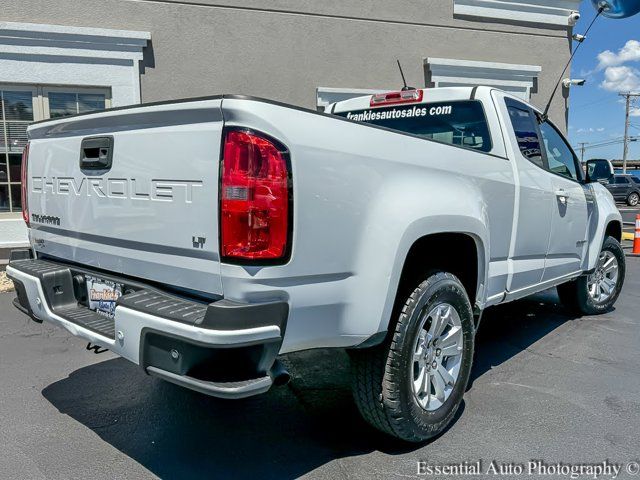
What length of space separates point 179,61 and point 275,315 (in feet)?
23.7

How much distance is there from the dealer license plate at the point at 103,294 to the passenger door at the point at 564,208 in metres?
3.17

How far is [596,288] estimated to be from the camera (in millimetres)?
5633

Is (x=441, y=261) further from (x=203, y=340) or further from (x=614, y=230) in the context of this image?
(x=614, y=230)

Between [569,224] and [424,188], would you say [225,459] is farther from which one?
[569,224]

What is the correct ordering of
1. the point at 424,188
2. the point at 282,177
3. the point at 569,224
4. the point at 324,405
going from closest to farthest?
the point at 282,177 < the point at 424,188 < the point at 324,405 < the point at 569,224

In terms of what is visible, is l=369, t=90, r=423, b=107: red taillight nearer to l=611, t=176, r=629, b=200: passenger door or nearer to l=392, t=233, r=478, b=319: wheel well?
l=392, t=233, r=478, b=319: wheel well

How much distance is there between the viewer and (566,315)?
5.73 metres

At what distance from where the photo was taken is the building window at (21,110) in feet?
25.4

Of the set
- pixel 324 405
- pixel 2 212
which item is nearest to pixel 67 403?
pixel 324 405

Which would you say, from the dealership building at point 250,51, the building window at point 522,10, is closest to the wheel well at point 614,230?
the dealership building at point 250,51

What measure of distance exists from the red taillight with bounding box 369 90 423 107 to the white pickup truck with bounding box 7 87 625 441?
1.96 ft

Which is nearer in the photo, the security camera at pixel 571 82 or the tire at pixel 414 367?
the tire at pixel 414 367

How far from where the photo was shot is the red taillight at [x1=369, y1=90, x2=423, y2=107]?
13.8 ft

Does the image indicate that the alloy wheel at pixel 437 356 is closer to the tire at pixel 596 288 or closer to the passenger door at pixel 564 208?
the passenger door at pixel 564 208
